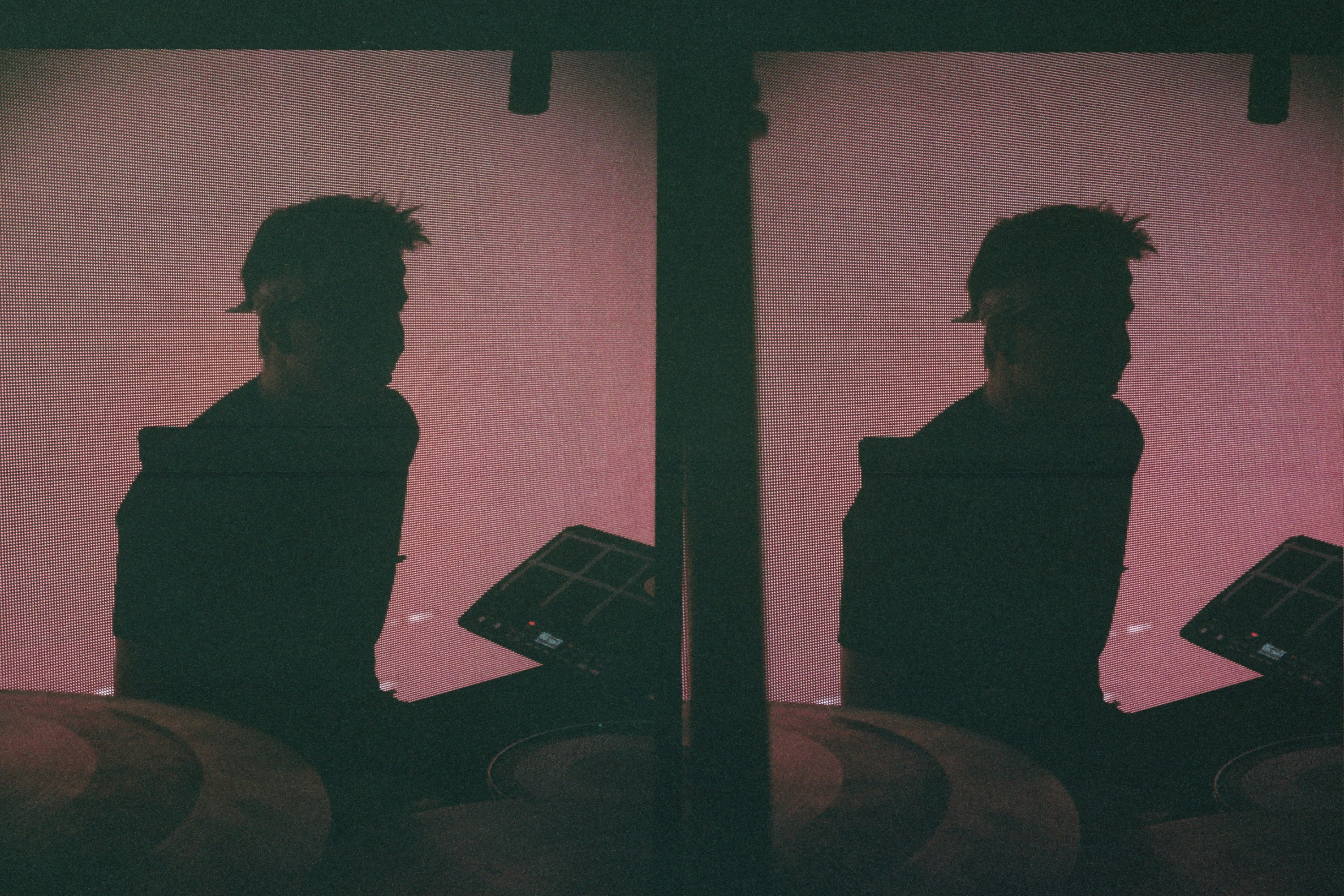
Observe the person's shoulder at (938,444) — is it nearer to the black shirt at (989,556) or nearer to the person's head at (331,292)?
the black shirt at (989,556)

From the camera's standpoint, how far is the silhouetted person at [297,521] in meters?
0.85

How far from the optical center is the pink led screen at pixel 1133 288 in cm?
90

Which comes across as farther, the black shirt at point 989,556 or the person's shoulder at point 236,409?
the black shirt at point 989,556

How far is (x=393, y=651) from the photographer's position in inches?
36.2

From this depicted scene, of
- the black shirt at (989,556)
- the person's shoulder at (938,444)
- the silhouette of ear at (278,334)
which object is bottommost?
the black shirt at (989,556)

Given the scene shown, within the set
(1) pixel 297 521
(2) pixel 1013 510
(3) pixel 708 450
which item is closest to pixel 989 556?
(2) pixel 1013 510

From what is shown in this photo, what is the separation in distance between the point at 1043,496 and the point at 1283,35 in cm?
53

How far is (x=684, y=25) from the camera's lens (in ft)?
2.58

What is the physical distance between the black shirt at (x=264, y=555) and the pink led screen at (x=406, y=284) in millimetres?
22

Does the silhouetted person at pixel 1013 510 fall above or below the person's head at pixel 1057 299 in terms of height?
below

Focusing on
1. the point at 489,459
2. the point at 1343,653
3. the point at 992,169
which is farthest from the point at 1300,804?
the point at 489,459

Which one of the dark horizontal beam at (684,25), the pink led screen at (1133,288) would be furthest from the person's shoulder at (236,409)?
the pink led screen at (1133,288)

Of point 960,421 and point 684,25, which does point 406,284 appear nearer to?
point 684,25

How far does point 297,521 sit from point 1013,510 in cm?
76
